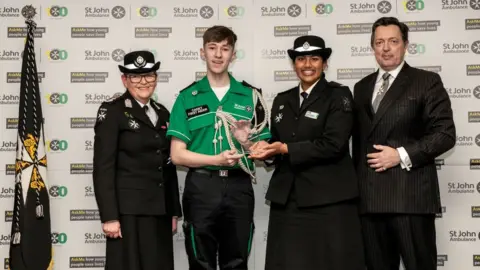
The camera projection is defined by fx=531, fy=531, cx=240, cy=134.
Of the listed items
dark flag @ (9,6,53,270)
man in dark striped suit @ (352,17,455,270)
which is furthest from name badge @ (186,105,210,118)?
dark flag @ (9,6,53,270)

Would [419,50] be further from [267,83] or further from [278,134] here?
[278,134]

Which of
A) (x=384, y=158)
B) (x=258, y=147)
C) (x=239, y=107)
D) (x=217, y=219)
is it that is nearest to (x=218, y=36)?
(x=239, y=107)

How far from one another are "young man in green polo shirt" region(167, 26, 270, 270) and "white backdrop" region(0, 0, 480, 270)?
852 millimetres

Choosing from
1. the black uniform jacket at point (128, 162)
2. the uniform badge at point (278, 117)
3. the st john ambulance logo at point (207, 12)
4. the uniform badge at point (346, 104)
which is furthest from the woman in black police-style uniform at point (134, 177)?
the uniform badge at point (346, 104)

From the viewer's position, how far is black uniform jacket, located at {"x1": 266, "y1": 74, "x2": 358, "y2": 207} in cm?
280

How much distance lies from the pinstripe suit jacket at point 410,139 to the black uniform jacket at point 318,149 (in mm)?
111

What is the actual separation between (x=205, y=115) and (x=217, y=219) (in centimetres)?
59

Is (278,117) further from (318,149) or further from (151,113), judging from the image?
(151,113)

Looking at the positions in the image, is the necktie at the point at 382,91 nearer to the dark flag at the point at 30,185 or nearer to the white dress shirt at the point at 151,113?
the white dress shirt at the point at 151,113

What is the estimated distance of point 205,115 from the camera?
3.00 metres

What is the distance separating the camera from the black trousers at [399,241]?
8.95 feet

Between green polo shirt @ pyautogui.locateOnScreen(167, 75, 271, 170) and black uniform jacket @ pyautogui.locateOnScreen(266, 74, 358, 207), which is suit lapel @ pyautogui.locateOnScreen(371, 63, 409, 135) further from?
green polo shirt @ pyautogui.locateOnScreen(167, 75, 271, 170)

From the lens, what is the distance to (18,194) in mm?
3584

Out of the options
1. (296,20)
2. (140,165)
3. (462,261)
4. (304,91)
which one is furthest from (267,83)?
(462,261)
